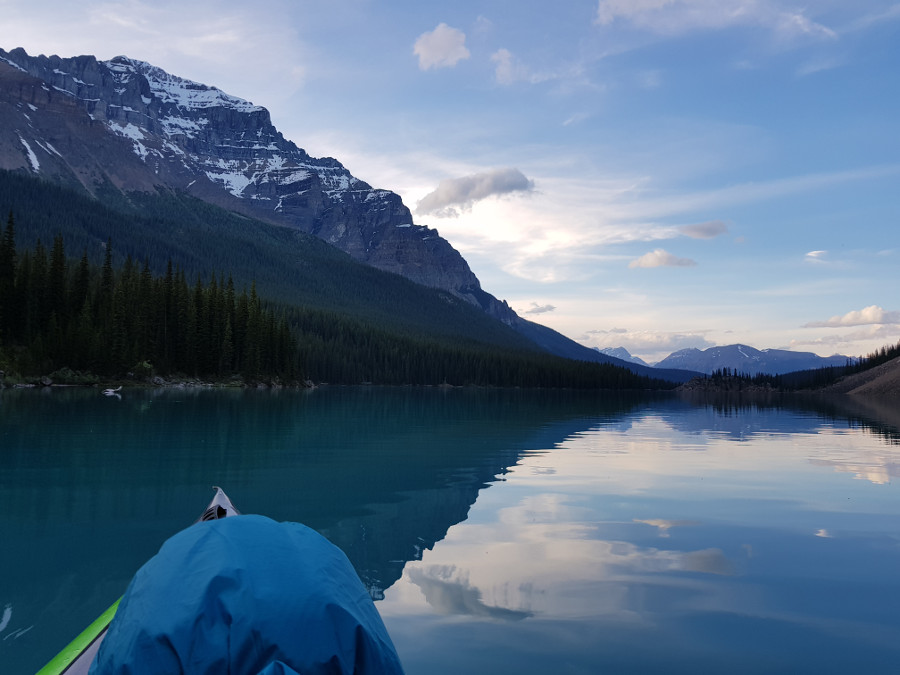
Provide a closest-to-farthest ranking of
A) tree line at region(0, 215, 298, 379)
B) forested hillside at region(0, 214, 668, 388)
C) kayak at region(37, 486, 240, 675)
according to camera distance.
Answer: kayak at region(37, 486, 240, 675) → forested hillside at region(0, 214, 668, 388) → tree line at region(0, 215, 298, 379)

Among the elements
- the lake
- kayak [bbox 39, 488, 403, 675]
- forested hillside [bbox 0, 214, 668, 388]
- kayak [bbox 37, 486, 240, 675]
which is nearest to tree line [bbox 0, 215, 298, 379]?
forested hillside [bbox 0, 214, 668, 388]

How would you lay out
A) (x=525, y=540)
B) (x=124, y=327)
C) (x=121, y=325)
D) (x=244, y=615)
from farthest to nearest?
(x=124, y=327) < (x=121, y=325) < (x=525, y=540) < (x=244, y=615)

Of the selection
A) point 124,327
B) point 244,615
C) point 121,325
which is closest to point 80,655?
point 244,615

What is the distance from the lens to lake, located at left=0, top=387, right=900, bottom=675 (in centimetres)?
792

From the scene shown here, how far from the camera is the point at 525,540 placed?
12922 mm

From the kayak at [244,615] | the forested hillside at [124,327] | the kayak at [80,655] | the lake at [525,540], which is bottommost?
the lake at [525,540]

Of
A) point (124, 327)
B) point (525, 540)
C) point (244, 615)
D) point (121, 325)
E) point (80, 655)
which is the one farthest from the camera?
point (124, 327)

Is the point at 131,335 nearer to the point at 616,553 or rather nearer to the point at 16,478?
the point at 16,478

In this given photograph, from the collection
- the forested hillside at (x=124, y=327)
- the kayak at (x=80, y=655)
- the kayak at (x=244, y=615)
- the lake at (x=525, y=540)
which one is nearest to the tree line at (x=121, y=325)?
A: the forested hillside at (x=124, y=327)

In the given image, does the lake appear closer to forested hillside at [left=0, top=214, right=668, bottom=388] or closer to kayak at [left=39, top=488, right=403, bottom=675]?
kayak at [left=39, top=488, right=403, bottom=675]

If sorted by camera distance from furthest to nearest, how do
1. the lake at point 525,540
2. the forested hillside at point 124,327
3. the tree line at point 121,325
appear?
the tree line at point 121,325
the forested hillside at point 124,327
the lake at point 525,540

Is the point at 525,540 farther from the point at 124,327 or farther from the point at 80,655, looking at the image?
the point at 124,327

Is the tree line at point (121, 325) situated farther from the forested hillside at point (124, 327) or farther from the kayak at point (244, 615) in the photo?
the kayak at point (244, 615)

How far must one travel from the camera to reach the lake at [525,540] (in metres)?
7.92
